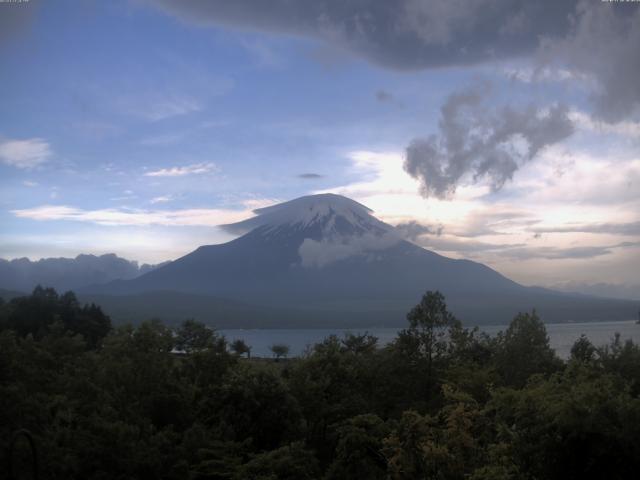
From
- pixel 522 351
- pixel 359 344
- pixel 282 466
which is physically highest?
pixel 522 351

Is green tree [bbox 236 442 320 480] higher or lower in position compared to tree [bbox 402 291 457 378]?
lower

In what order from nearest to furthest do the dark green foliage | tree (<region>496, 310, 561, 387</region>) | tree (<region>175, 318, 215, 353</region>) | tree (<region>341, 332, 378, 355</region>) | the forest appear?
the forest → tree (<region>496, 310, 561, 387</region>) → tree (<region>341, 332, 378, 355</region>) → tree (<region>175, 318, 215, 353</region>) → the dark green foliage

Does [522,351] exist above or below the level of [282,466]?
above

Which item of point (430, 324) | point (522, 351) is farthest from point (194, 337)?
point (522, 351)

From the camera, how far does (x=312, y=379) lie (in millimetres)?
20875

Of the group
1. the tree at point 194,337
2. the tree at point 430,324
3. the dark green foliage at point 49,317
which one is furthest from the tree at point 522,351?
the dark green foliage at point 49,317

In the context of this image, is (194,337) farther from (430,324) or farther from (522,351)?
(522,351)

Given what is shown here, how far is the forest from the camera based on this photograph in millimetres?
11328

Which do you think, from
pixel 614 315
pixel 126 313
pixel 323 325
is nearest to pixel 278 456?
pixel 126 313

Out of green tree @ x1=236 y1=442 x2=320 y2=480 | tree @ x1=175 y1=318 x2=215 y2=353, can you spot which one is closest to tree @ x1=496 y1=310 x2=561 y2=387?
green tree @ x1=236 y1=442 x2=320 y2=480

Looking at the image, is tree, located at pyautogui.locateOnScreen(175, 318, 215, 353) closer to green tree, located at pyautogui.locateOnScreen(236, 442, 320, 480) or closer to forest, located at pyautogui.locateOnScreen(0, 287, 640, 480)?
forest, located at pyautogui.locateOnScreen(0, 287, 640, 480)

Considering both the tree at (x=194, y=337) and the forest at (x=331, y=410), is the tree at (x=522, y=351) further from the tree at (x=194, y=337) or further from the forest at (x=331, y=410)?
the tree at (x=194, y=337)

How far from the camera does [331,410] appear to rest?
1919 centimetres

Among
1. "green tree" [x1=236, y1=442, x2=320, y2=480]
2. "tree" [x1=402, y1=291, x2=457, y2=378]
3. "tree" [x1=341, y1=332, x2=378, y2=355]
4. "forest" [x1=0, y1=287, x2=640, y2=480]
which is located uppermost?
"tree" [x1=402, y1=291, x2=457, y2=378]
